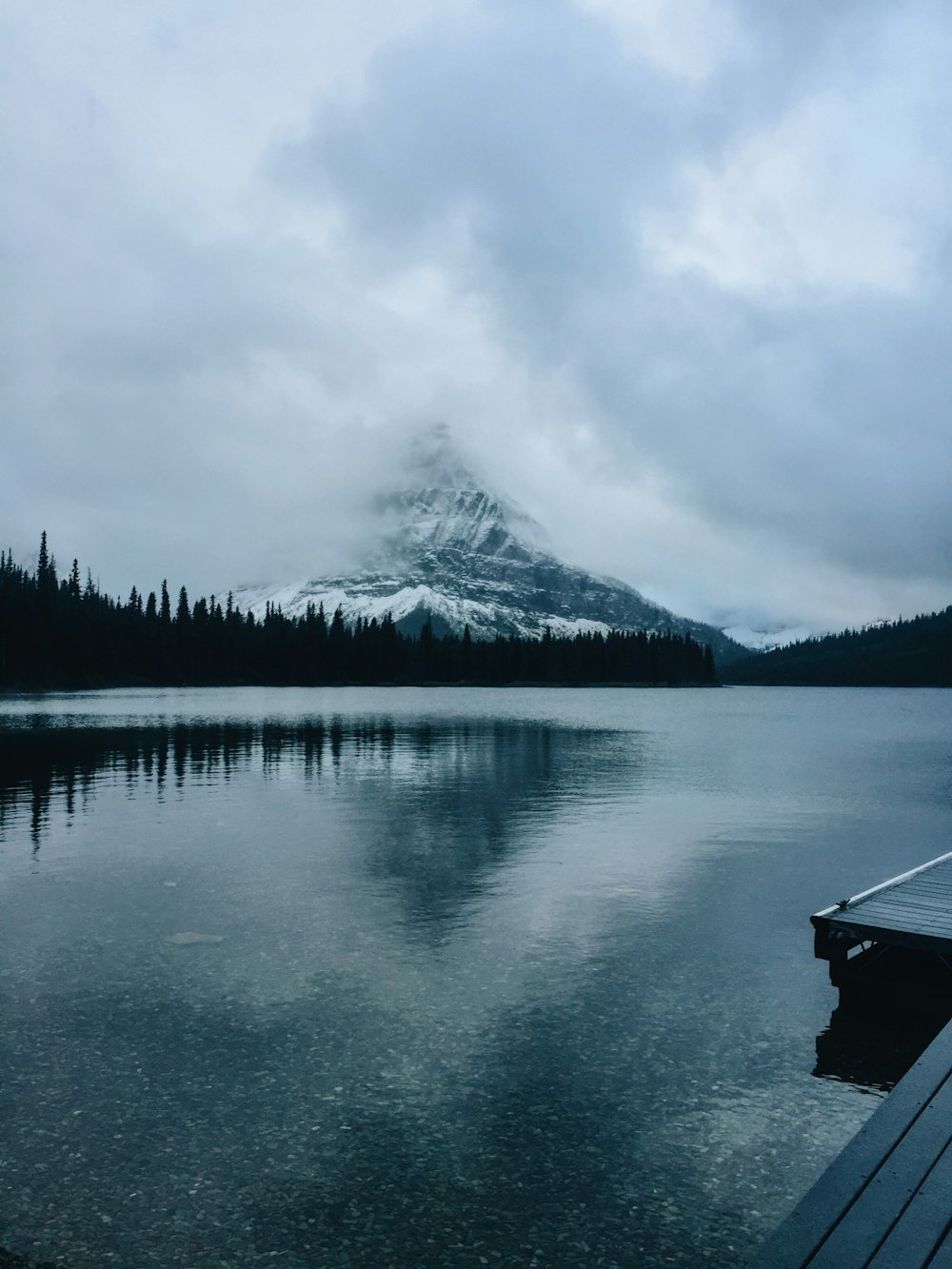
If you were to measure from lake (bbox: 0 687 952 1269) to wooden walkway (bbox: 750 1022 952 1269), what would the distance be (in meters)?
1.63

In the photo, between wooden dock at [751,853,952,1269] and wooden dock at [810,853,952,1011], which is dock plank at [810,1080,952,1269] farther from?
wooden dock at [810,853,952,1011]

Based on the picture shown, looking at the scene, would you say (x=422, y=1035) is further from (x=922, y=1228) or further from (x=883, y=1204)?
(x=922, y=1228)

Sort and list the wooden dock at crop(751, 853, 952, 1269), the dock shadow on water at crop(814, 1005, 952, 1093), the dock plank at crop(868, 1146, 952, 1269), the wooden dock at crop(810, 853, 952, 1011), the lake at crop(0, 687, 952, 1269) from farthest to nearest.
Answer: the wooden dock at crop(810, 853, 952, 1011)
the dock shadow on water at crop(814, 1005, 952, 1093)
the lake at crop(0, 687, 952, 1269)
the wooden dock at crop(751, 853, 952, 1269)
the dock plank at crop(868, 1146, 952, 1269)

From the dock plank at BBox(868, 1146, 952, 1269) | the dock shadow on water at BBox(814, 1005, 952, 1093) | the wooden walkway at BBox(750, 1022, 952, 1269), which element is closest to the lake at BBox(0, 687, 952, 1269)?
the dock shadow on water at BBox(814, 1005, 952, 1093)

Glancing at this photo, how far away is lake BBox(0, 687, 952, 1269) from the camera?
1116 cm

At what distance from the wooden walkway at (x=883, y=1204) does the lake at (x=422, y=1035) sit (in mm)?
1632

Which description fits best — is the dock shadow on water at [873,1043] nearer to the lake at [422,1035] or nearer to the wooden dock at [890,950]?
the lake at [422,1035]

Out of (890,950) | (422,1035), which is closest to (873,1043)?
(890,950)

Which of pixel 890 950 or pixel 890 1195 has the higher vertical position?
pixel 890 1195

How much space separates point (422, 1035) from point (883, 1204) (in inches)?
350

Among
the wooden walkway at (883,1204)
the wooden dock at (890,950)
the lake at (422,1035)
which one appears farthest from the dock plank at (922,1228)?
the wooden dock at (890,950)

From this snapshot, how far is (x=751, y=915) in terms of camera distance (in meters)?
25.0

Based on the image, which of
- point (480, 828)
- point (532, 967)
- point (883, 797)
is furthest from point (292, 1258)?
point (883, 797)

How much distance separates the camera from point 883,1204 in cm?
925
